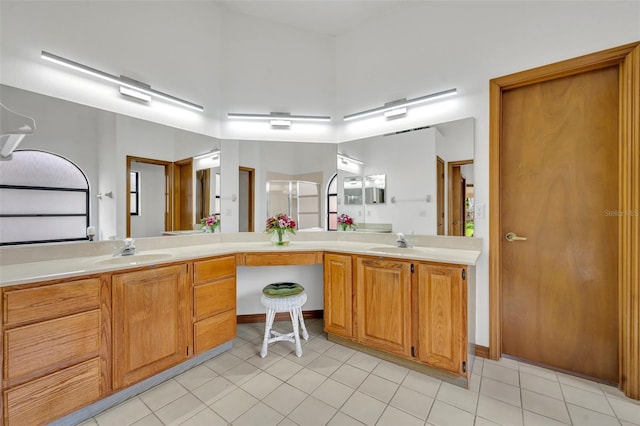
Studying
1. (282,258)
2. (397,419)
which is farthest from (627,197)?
(282,258)

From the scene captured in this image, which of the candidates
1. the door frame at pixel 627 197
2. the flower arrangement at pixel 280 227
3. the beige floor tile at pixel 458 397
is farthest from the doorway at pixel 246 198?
the door frame at pixel 627 197

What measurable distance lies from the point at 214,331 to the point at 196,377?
320mm

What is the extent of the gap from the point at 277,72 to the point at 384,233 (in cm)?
211

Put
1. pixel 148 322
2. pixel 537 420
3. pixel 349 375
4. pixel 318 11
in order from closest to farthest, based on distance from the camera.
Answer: pixel 537 420 < pixel 148 322 < pixel 349 375 < pixel 318 11

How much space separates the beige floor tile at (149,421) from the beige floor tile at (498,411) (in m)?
1.86

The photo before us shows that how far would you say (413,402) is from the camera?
1657 millimetres

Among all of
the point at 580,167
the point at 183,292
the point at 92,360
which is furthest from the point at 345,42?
the point at 92,360

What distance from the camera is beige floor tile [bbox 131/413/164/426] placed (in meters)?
1.49

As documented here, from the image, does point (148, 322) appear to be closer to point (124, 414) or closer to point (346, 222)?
point (124, 414)

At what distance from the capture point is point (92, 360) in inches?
59.7

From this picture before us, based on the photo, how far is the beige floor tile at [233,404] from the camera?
157 centimetres

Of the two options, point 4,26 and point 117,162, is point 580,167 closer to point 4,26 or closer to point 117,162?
point 117,162

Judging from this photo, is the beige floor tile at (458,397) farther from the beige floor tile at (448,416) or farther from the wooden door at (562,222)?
the wooden door at (562,222)

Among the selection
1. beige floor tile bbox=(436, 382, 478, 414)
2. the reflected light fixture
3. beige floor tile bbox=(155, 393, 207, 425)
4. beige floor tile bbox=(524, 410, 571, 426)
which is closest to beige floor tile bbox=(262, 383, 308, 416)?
beige floor tile bbox=(155, 393, 207, 425)
